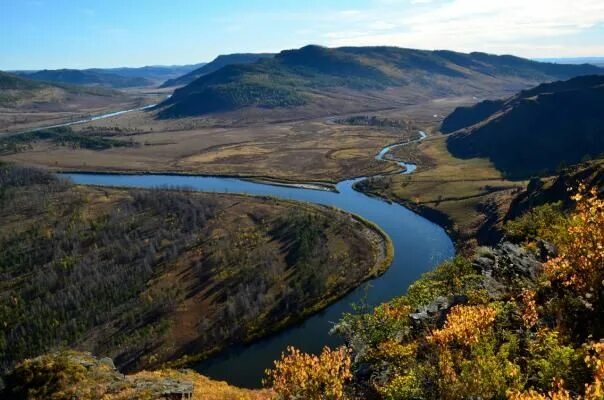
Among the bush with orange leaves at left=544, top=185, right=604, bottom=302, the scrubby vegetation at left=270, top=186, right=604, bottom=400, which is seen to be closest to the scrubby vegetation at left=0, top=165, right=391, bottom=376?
the scrubby vegetation at left=270, top=186, right=604, bottom=400

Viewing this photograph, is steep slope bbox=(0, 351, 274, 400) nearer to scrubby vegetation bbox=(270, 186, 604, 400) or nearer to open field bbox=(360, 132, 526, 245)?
scrubby vegetation bbox=(270, 186, 604, 400)

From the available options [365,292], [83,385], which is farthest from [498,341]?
[365,292]

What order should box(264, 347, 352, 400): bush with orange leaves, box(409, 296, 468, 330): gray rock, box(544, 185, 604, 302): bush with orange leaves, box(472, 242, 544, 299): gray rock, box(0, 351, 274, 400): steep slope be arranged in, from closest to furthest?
box(264, 347, 352, 400): bush with orange leaves < box(544, 185, 604, 302): bush with orange leaves < box(0, 351, 274, 400): steep slope < box(409, 296, 468, 330): gray rock < box(472, 242, 544, 299): gray rock

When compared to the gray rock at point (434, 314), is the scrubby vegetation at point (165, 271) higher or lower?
lower

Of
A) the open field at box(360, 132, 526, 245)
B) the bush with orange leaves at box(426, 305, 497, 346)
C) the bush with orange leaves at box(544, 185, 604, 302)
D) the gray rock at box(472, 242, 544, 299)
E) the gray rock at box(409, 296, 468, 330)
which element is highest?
the bush with orange leaves at box(544, 185, 604, 302)

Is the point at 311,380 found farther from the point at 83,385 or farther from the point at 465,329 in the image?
the point at 83,385

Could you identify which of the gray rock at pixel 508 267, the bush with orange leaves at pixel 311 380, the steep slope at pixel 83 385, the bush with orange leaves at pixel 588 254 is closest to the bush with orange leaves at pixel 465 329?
the bush with orange leaves at pixel 588 254

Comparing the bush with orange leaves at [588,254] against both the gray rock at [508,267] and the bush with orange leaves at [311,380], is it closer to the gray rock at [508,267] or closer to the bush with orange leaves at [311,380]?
the gray rock at [508,267]
